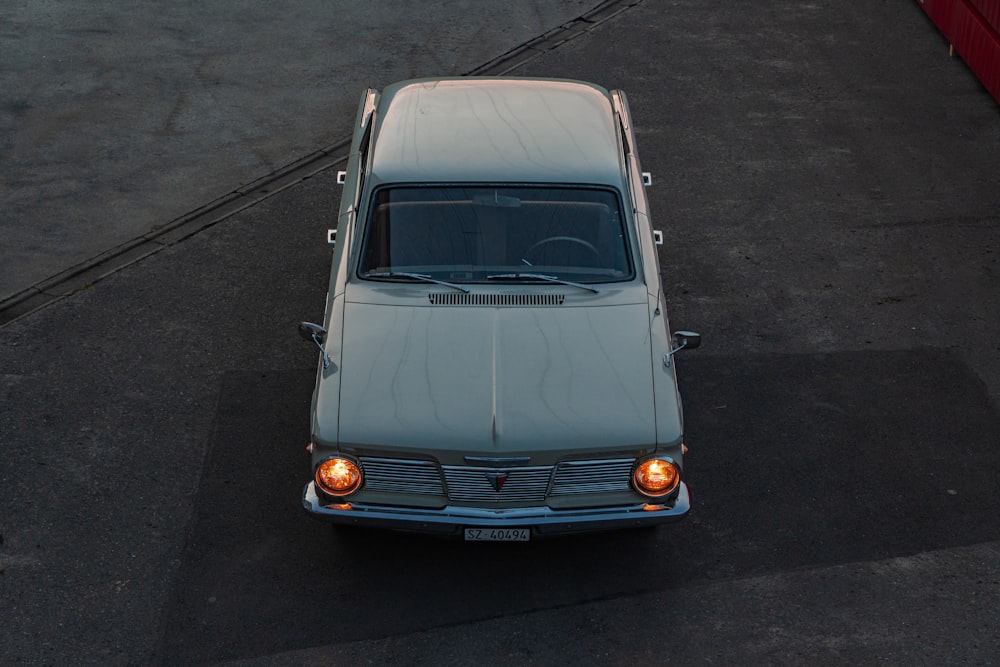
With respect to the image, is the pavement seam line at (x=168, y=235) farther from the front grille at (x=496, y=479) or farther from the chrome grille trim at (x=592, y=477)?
the chrome grille trim at (x=592, y=477)

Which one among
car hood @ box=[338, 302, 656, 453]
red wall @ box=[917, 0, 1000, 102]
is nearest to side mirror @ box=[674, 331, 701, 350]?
car hood @ box=[338, 302, 656, 453]

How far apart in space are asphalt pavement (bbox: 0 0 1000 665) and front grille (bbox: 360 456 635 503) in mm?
724

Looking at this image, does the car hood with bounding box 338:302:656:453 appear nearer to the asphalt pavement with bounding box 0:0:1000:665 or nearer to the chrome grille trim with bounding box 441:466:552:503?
the chrome grille trim with bounding box 441:466:552:503

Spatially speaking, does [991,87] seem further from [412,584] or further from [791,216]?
[412,584]

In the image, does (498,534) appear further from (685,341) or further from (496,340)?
(685,341)

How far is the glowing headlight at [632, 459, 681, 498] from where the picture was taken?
5.84 metres

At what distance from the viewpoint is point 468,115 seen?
7637 millimetres

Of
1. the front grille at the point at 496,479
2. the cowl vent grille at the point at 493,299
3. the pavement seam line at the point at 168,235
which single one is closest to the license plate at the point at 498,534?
the front grille at the point at 496,479

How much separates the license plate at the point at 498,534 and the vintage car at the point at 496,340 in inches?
0.4

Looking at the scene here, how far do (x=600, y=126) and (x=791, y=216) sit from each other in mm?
3254

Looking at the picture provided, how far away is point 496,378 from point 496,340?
0.95 feet

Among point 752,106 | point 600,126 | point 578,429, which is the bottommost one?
point 752,106

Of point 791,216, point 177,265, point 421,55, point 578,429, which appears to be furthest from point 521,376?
point 421,55

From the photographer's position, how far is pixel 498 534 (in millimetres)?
5832
